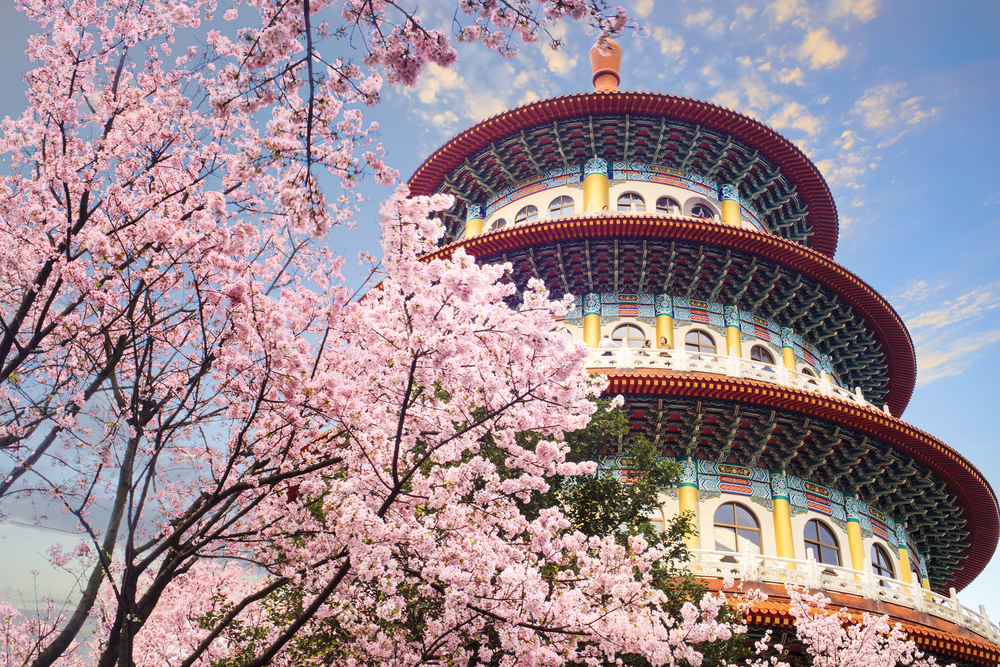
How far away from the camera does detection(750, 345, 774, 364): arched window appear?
63.8ft

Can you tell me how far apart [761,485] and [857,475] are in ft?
10.0

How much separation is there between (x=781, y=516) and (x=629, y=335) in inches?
234

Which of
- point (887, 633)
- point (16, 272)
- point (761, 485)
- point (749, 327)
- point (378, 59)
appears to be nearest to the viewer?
point (378, 59)

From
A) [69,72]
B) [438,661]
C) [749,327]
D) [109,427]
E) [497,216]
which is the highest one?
[497,216]

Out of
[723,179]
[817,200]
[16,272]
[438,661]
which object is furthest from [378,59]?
[817,200]

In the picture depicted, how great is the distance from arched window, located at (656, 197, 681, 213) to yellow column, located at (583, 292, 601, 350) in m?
3.84

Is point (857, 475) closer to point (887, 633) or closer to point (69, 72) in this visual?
point (887, 633)

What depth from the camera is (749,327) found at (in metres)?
19.7

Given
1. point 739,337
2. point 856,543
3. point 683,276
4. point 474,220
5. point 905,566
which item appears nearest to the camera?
point 856,543

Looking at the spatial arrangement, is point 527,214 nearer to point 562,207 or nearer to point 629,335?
point 562,207

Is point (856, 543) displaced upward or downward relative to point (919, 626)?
upward

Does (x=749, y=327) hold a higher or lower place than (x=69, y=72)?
higher

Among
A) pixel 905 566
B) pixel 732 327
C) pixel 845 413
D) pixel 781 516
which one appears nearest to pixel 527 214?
pixel 732 327

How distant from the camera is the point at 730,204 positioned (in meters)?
21.6
